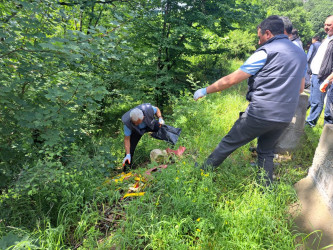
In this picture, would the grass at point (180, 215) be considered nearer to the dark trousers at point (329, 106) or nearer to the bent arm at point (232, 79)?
the bent arm at point (232, 79)

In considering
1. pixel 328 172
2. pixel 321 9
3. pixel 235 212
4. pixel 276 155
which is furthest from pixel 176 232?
pixel 321 9

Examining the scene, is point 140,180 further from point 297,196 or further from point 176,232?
point 297,196

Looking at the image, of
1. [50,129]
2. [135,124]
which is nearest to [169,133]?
[135,124]

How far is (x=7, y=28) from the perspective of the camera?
2443 mm

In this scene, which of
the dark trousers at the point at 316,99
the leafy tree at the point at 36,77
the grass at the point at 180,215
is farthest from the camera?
the dark trousers at the point at 316,99

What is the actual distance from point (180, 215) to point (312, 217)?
1.32 meters

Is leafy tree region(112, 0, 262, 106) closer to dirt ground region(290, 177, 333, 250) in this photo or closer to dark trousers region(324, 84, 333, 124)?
dark trousers region(324, 84, 333, 124)

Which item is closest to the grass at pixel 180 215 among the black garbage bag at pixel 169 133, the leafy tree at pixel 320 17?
the black garbage bag at pixel 169 133

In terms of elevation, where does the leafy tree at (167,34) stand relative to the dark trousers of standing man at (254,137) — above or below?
above

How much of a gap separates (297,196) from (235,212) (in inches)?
34.1

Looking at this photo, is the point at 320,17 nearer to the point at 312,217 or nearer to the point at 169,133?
the point at 169,133

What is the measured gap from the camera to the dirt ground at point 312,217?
5.98 feet

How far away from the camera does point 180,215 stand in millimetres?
1977

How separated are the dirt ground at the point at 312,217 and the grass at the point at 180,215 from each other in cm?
9
